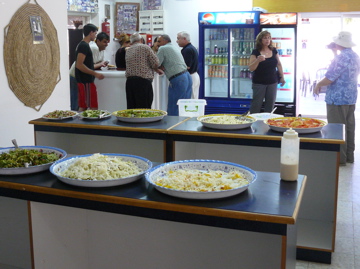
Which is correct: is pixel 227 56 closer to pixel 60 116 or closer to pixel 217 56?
pixel 217 56

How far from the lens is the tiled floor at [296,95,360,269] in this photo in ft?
10.9

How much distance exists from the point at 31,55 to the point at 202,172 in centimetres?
371

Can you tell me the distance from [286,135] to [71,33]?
709cm

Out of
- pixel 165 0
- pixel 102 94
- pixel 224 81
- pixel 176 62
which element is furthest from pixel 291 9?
pixel 102 94

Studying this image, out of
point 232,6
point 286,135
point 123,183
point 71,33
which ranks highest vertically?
point 232,6

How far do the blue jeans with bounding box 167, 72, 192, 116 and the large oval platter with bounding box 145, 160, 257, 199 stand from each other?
4823mm

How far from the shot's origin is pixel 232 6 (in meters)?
9.41

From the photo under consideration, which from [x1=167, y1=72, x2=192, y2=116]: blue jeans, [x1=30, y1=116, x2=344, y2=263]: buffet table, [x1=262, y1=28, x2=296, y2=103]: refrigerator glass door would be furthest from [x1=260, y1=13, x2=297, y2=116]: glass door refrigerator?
[x1=30, y1=116, x2=344, y2=263]: buffet table

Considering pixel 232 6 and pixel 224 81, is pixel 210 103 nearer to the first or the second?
pixel 224 81

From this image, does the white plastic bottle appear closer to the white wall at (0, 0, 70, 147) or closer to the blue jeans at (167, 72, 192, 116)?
the white wall at (0, 0, 70, 147)

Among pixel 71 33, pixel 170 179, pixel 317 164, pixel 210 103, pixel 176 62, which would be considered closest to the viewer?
pixel 170 179

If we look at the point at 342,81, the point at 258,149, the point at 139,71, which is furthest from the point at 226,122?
the point at 139,71

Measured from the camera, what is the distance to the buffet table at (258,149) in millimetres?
3346

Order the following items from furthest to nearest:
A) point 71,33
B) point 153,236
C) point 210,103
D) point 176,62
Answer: point 210,103 → point 71,33 → point 176,62 → point 153,236
